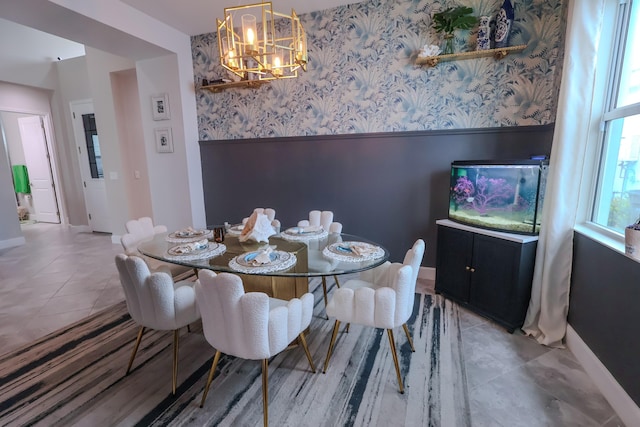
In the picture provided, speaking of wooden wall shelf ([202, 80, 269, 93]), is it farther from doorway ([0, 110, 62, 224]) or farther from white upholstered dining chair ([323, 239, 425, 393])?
doorway ([0, 110, 62, 224])

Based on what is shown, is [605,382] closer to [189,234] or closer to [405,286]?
[405,286]

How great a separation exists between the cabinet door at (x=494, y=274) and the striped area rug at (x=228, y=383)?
13.5 inches

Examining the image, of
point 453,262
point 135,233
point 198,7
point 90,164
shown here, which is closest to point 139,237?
point 135,233

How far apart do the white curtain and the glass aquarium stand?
76 millimetres

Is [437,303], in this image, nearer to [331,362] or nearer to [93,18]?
[331,362]

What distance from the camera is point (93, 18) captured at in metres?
2.63

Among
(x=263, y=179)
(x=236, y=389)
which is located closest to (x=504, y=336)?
(x=236, y=389)

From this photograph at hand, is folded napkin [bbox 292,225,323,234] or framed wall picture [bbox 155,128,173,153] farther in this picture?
framed wall picture [bbox 155,128,173,153]

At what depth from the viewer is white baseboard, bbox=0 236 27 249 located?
184 inches

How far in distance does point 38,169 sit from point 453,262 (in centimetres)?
792

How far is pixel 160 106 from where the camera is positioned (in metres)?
3.82

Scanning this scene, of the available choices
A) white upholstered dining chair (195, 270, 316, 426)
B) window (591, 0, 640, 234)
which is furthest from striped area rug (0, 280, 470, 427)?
window (591, 0, 640, 234)

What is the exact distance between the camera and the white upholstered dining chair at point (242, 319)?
1.31 m

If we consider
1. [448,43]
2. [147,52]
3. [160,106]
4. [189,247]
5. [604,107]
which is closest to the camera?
[604,107]
